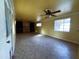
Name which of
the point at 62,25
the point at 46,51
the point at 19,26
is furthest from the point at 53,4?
the point at 19,26

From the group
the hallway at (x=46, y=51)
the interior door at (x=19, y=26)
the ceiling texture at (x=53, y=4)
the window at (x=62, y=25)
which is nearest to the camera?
the hallway at (x=46, y=51)

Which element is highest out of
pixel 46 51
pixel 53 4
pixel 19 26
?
pixel 53 4

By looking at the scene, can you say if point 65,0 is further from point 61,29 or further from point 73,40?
point 61,29

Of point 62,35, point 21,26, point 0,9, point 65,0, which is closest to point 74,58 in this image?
point 65,0

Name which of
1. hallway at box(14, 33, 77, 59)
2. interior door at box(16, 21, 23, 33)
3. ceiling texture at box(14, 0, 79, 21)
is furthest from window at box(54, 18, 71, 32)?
interior door at box(16, 21, 23, 33)

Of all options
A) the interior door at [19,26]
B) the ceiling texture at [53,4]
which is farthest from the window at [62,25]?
the interior door at [19,26]

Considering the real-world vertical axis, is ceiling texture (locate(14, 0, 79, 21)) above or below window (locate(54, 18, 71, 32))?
above

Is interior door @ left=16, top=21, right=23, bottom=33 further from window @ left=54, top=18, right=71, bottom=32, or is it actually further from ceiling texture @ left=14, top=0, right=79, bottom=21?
ceiling texture @ left=14, top=0, right=79, bottom=21

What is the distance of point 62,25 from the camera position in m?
8.50

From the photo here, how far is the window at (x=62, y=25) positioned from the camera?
25.2ft

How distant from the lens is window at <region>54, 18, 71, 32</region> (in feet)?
25.2

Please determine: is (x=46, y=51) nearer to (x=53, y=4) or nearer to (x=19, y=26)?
(x=53, y=4)

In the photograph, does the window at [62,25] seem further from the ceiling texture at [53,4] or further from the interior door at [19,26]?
the interior door at [19,26]

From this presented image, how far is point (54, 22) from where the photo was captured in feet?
32.2
